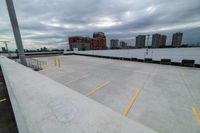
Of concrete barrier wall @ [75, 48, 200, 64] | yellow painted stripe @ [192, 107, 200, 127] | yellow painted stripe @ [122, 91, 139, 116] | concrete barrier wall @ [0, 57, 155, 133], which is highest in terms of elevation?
concrete barrier wall @ [0, 57, 155, 133]

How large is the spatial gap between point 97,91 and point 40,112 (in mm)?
3473

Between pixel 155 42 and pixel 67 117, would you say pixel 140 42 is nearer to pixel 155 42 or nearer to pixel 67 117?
pixel 155 42

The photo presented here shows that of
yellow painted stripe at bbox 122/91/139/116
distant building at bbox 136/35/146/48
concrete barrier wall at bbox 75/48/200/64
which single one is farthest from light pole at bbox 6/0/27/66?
distant building at bbox 136/35/146/48

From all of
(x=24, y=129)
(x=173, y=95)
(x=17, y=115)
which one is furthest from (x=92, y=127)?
(x=173, y=95)

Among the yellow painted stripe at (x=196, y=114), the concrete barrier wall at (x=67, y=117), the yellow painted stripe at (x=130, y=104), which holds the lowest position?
the yellow painted stripe at (x=196, y=114)

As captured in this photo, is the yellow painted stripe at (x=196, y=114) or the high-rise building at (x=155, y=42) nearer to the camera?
the yellow painted stripe at (x=196, y=114)

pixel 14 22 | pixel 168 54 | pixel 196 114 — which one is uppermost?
pixel 14 22

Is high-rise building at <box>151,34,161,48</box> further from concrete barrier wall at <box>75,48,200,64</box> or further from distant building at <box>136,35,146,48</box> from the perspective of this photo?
concrete barrier wall at <box>75,48,200,64</box>

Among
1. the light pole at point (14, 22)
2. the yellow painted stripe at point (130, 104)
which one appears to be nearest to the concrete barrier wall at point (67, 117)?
the yellow painted stripe at point (130, 104)

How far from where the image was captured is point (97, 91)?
5078 mm

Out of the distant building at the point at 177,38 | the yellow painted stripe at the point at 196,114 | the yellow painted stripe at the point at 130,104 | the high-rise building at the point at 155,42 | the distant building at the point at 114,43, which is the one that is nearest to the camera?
the yellow painted stripe at the point at 196,114

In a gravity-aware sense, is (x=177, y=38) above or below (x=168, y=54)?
above

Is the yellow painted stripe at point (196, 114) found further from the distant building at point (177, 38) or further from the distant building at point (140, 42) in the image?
the distant building at point (177, 38)

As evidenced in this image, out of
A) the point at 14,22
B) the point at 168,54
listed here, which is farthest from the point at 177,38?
the point at 14,22
